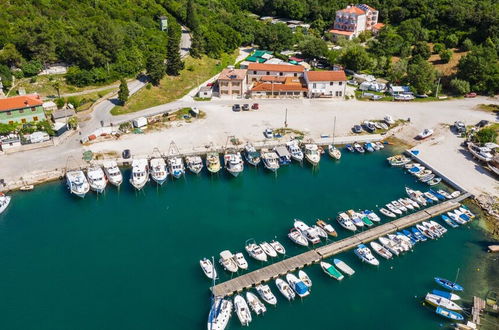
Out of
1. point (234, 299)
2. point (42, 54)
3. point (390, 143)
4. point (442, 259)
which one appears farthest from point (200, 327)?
point (42, 54)

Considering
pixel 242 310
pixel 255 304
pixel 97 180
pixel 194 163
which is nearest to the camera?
pixel 242 310

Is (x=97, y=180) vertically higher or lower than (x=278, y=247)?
higher

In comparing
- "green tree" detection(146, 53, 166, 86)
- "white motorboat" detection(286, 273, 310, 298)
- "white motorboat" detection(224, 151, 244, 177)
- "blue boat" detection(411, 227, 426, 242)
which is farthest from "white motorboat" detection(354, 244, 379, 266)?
"green tree" detection(146, 53, 166, 86)

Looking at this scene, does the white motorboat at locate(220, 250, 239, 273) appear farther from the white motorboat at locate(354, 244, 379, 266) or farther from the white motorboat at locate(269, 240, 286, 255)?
the white motorboat at locate(354, 244, 379, 266)

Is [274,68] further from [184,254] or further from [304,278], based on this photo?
[304,278]

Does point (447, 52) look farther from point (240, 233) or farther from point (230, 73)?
point (240, 233)

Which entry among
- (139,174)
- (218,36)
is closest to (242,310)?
(139,174)

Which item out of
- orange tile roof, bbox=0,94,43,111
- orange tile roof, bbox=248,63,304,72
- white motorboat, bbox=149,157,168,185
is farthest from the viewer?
orange tile roof, bbox=248,63,304,72
